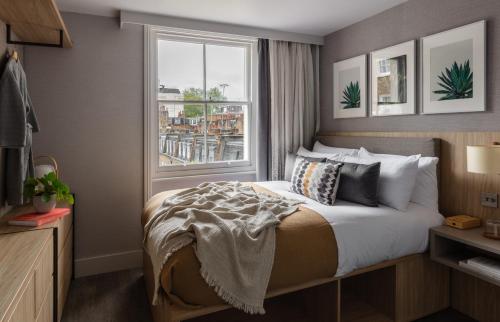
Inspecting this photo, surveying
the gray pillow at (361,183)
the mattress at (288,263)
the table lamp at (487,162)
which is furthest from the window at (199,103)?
the table lamp at (487,162)

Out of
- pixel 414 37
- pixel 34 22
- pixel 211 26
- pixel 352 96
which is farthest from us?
pixel 352 96

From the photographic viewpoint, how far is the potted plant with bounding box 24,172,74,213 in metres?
2.06

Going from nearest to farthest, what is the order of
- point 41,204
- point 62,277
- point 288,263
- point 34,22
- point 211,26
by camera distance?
Answer: point 288,263 → point 41,204 → point 34,22 → point 62,277 → point 211,26

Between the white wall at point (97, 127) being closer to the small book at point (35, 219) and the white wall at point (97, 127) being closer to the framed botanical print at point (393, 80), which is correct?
the small book at point (35, 219)

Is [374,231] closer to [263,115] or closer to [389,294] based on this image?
[389,294]

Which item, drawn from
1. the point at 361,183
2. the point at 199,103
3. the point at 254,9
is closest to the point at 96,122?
the point at 199,103

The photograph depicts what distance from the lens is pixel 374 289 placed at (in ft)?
7.83

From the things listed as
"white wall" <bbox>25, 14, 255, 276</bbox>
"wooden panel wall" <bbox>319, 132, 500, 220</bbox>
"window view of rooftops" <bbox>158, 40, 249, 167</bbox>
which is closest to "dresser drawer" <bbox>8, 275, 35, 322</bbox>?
"white wall" <bbox>25, 14, 255, 276</bbox>

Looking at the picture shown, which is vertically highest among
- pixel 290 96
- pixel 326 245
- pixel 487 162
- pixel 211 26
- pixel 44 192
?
pixel 211 26

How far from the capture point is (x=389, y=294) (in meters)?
2.27

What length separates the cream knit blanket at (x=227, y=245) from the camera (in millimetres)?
1666

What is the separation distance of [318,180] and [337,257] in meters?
0.75

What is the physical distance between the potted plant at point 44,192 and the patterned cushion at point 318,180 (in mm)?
1758

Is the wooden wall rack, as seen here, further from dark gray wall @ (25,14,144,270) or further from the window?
the window
